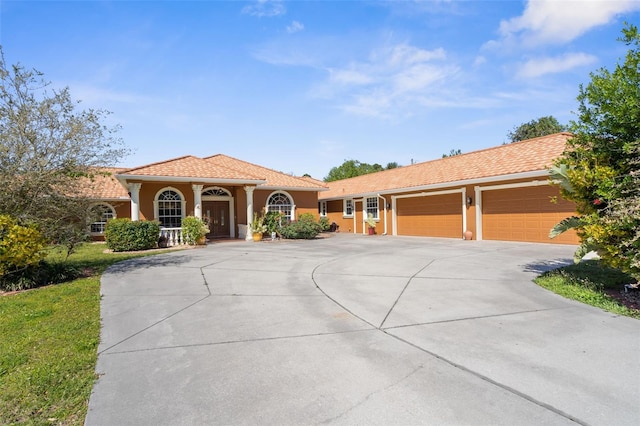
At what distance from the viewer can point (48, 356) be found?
12.9 feet

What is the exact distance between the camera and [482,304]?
220 inches

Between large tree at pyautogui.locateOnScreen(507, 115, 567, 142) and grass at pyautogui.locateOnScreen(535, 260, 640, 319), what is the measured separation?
34.4 m

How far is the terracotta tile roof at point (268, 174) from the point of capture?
21344 millimetres

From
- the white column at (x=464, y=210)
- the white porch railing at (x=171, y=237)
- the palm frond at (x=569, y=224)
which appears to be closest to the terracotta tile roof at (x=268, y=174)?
the white porch railing at (x=171, y=237)

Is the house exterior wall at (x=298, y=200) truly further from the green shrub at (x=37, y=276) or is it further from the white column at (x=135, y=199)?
the green shrub at (x=37, y=276)

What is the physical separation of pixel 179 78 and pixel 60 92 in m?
3.67

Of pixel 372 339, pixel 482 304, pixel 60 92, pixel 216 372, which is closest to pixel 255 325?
pixel 216 372

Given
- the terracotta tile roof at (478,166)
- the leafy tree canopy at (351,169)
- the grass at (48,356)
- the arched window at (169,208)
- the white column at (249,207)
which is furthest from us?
the leafy tree canopy at (351,169)

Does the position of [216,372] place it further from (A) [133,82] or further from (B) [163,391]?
(A) [133,82]

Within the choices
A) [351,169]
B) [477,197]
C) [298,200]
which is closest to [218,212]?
[298,200]

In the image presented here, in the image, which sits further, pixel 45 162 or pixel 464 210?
pixel 464 210

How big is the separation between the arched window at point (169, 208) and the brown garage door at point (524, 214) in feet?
51.4

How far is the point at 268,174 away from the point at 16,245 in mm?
15783

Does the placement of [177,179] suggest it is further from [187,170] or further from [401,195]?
[401,195]
